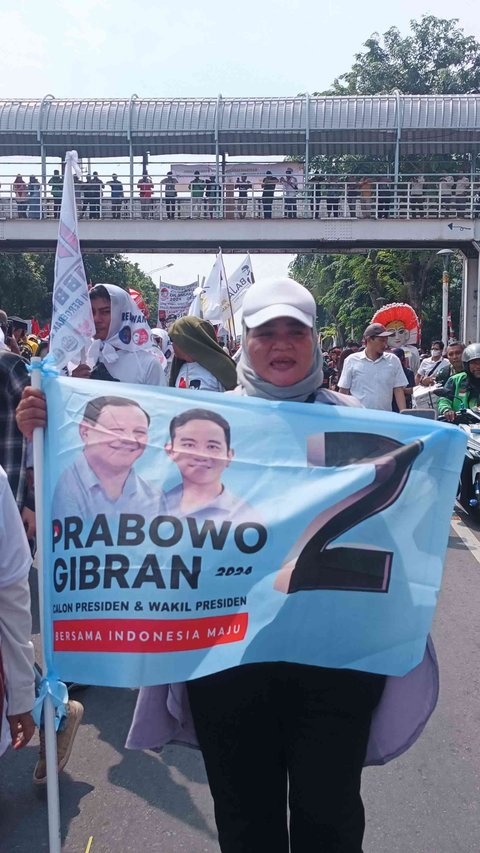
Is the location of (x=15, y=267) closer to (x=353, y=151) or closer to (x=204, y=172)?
(x=204, y=172)

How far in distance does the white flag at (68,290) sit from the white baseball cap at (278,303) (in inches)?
50.8

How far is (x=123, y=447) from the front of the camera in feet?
8.19

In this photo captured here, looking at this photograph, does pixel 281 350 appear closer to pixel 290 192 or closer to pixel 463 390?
pixel 463 390

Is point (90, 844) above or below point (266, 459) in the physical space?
below

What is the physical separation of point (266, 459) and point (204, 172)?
28.4 metres

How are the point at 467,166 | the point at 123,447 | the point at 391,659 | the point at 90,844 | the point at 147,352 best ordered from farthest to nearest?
the point at 467,166 < the point at 147,352 < the point at 90,844 < the point at 123,447 < the point at 391,659

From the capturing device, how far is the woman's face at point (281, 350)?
246cm

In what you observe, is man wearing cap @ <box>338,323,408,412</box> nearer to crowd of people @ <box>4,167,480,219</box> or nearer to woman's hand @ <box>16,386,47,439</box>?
woman's hand @ <box>16,386,47,439</box>

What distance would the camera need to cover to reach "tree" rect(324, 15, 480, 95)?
1729 inches

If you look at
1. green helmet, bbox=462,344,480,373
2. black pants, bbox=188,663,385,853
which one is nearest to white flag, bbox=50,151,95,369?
black pants, bbox=188,663,385,853

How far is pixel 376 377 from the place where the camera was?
8305 millimetres

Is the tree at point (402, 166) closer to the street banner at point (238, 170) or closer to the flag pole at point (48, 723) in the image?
the street banner at point (238, 170)

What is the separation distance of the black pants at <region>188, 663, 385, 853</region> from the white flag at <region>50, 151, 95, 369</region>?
1.67 metres

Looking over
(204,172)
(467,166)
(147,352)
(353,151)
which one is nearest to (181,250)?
(204,172)
